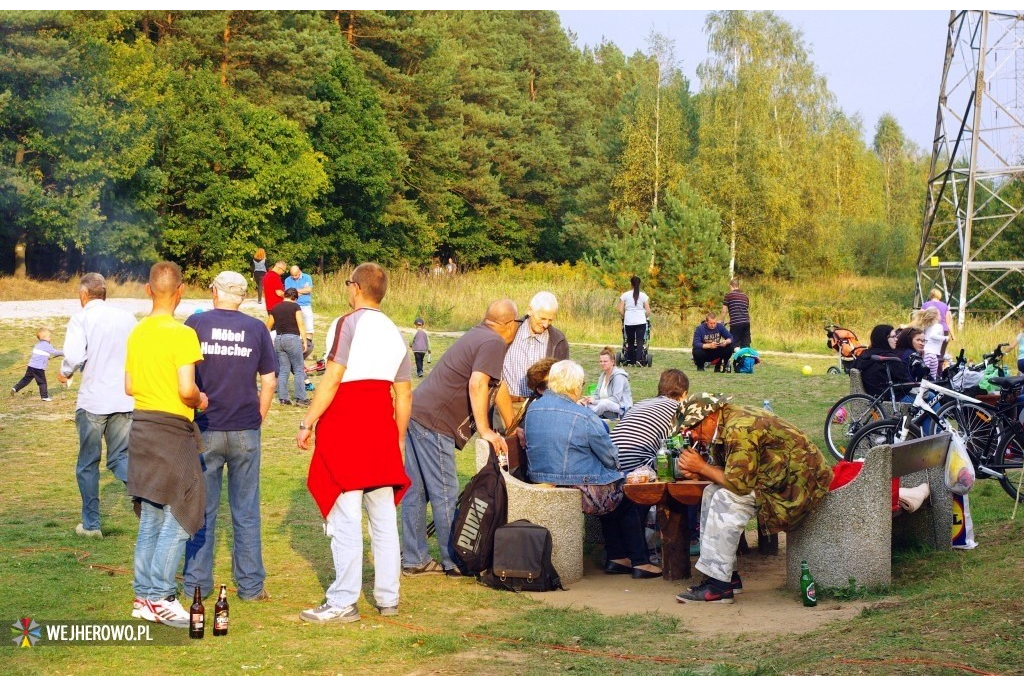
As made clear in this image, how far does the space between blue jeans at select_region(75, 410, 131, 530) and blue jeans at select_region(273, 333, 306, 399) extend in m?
7.02

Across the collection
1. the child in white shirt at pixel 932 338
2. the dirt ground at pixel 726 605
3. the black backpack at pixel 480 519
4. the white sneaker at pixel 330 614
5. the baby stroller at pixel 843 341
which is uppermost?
the child in white shirt at pixel 932 338

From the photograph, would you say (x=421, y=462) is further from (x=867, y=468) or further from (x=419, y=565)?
(x=867, y=468)

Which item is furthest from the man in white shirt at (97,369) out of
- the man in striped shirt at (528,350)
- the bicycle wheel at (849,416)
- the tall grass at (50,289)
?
the tall grass at (50,289)

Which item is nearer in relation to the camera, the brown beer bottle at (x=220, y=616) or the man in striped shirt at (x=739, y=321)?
the brown beer bottle at (x=220, y=616)

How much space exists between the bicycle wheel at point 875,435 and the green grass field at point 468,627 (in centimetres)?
118

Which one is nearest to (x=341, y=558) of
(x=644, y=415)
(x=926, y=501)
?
(x=644, y=415)

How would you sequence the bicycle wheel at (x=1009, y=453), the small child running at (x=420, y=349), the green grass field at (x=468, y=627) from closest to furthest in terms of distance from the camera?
1. the green grass field at (x=468, y=627)
2. the bicycle wheel at (x=1009, y=453)
3. the small child running at (x=420, y=349)

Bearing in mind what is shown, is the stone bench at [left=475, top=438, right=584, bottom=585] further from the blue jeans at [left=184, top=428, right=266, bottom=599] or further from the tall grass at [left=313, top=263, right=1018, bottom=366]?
the tall grass at [left=313, top=263, right=1018, bottom=366]

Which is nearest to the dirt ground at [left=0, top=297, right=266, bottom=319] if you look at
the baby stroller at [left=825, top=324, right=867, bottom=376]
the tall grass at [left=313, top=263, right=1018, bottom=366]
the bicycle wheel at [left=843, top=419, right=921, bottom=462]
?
the tall grass at [left=313, top=263, right=1018, bottom=366]

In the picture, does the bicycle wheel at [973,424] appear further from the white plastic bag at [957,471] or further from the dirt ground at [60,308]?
the dirt ground at [60,308]

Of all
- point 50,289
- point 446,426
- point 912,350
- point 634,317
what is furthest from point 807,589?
point 50,289

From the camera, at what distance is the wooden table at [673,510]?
7.53m

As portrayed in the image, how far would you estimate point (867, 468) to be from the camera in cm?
709

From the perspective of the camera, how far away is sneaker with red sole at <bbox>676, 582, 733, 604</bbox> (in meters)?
7.14
